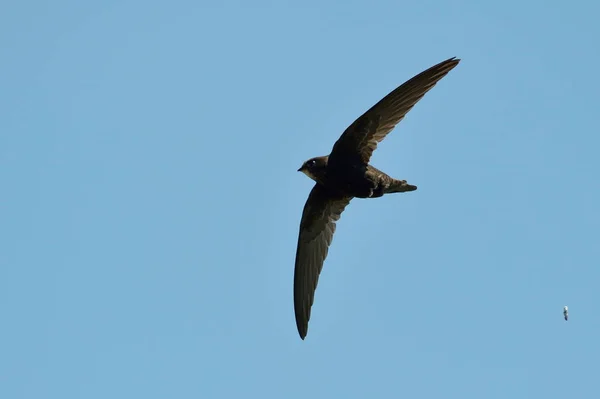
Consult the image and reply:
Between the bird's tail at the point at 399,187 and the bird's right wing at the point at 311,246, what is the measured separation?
47.1 inches

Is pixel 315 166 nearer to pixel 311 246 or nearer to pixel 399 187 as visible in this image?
pixel 399 187

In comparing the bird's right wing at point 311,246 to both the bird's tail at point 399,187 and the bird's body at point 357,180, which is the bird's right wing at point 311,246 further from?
the bird's tail at point 399,187

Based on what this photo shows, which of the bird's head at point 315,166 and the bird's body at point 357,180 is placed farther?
the bird's head at point 315,166

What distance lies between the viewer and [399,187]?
1888cm

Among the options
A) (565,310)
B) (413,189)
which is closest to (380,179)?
(413,189)

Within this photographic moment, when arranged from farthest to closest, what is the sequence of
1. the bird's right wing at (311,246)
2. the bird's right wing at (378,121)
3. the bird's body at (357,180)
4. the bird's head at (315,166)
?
the bird's right wing at (311,246)
the bird's head at (315,166)
the bird's body at (357,180)
the bird's right wing at (378,121)

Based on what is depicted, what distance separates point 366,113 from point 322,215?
8.16 feet

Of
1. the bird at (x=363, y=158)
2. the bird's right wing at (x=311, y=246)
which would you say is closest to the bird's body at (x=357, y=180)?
the bird at (x=363, y=158)

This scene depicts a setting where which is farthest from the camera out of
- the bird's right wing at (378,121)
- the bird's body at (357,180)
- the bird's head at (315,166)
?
the bird's head at (315,166)

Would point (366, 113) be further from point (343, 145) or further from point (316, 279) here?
point (316, 279)

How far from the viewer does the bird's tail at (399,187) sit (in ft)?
61.6

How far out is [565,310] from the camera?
65.9 feet

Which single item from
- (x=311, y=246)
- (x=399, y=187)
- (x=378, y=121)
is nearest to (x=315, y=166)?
(x=378, y=121)

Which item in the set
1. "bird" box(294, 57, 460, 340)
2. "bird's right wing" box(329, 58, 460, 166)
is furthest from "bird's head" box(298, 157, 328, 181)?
"bird's right wing" box(329, 58, 460, 166)
